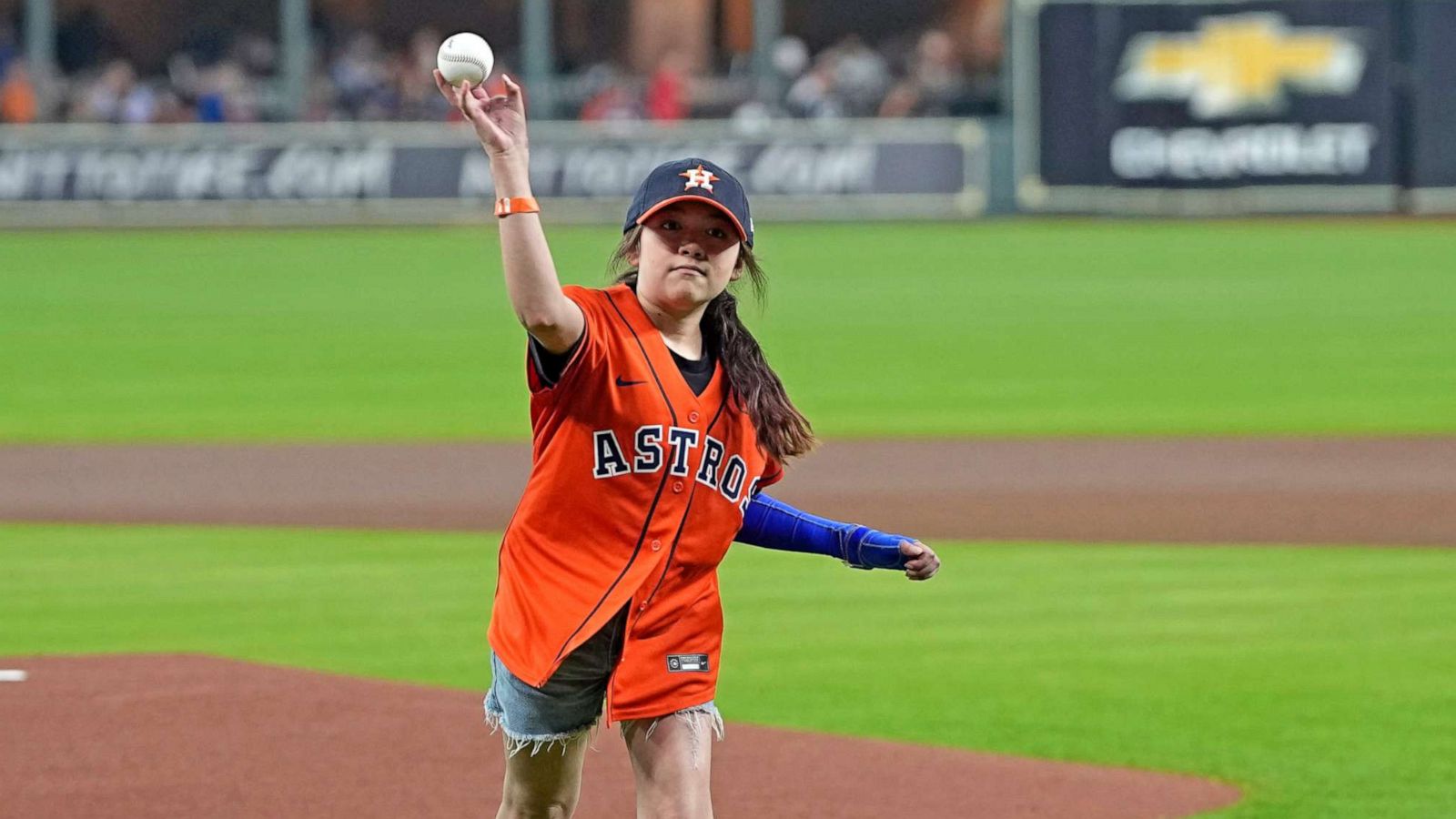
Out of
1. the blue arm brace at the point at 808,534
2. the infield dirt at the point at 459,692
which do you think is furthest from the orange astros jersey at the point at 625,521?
the infield dirt at the point at 459,692

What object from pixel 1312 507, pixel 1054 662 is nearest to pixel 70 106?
pixel 1312 507

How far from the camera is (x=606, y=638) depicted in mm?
4441

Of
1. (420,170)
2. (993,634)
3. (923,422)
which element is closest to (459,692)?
(993,634)

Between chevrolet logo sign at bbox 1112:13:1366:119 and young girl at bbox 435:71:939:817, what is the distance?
28.4 metres

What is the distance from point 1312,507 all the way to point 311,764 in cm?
657

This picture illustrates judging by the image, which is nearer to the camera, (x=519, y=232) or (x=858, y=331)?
(x=519, y=232)

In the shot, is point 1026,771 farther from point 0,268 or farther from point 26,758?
point 0,268

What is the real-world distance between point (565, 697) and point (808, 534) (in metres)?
0.63

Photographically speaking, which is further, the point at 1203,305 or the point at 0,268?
the point at 0,268

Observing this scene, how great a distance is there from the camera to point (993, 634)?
8.88 meters

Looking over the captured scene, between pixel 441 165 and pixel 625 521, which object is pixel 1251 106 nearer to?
pixel 441 165

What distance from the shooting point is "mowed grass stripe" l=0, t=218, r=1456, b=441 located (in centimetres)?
1577

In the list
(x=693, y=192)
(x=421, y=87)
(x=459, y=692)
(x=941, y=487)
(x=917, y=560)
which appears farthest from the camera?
(x=421, y=87)

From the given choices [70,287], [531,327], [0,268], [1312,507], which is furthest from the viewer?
[0,268]
